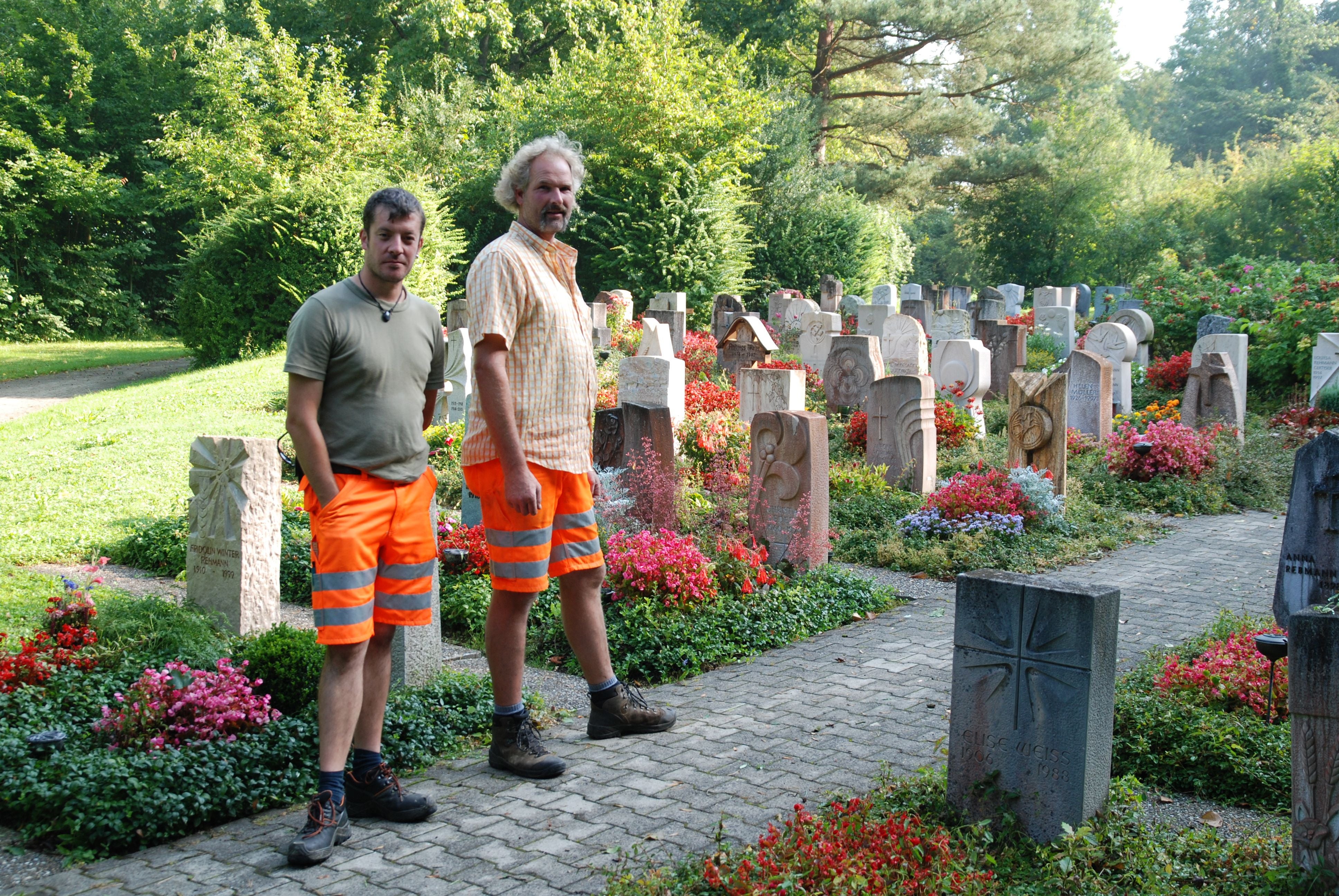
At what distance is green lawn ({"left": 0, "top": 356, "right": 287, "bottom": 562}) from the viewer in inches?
322

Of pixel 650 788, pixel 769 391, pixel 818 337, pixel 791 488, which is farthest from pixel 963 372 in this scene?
pixel 650 788

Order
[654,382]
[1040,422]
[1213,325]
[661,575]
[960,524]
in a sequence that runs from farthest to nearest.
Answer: [1213,325], [654,382], [1040,422], [960,524], [661,575]

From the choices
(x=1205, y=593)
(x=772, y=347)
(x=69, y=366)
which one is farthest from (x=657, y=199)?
(x=1205, y=593)

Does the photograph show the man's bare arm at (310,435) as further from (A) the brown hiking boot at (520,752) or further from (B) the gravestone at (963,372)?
(B) the gravestone at (963,372)

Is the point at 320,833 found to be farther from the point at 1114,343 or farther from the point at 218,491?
the point at 1114,343

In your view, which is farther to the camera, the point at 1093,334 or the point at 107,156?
the point at 107,156

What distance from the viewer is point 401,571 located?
3.47m

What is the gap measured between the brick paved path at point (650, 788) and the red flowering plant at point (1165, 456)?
440cm

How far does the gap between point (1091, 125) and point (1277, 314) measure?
2080 cm

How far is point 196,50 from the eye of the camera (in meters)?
25.8

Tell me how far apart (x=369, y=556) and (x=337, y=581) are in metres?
0.13

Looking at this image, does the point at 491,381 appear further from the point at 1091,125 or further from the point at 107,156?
the point at 1091,125

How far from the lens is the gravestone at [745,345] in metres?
14.8

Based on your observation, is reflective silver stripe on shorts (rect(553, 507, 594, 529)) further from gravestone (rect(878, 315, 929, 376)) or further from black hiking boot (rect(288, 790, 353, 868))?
gravestone (rect(878, 315, 929, 376))
